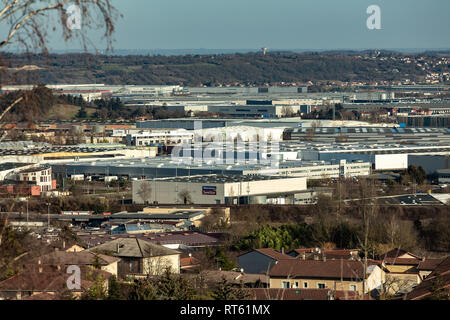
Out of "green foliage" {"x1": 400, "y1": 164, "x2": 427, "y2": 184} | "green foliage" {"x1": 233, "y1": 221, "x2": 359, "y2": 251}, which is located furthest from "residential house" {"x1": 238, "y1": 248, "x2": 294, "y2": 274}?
"green foliage" {"x1": 400, "y1": 164, "x2": 427, "y2": 184}

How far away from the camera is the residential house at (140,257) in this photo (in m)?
8.62

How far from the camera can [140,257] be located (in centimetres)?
891

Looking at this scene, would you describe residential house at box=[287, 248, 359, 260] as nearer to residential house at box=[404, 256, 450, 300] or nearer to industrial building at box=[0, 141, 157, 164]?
residential house at box=[404, 256, 450, 300]

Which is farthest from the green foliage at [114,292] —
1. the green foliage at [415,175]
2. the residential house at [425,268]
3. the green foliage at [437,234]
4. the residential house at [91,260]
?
the green foliage at [415,175]

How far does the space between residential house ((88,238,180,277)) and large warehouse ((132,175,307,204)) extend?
760cm

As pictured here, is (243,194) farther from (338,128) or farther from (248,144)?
(338,128)

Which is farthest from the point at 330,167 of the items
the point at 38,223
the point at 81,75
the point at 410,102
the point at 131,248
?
the point at 81,75

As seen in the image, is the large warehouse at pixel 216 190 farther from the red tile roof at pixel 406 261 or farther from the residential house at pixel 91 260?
the residential house at pixel 91 260

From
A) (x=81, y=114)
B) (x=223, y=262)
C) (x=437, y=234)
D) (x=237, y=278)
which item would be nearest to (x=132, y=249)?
(x=223, y=262)

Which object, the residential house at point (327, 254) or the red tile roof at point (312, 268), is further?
the residential house at point (327, 254)

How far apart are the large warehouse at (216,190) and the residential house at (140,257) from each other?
7.60 m

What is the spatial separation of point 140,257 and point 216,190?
8316 mm

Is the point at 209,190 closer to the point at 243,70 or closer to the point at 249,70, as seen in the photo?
the point at 243,70

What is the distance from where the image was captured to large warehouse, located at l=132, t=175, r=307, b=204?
17.2m
